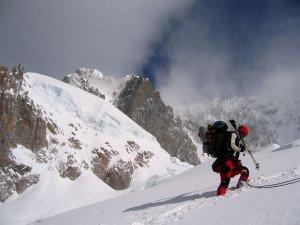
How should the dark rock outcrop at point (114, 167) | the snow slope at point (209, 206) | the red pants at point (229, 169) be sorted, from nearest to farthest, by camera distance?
1. the snow slope at point (209, 206)
2. the red pants at point (229, 169)
3. the dark rock outcrop at point (114, 167)

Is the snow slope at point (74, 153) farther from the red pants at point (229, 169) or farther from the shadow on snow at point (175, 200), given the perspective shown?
the red pants at point (229, 169)

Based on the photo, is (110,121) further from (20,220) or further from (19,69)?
(20,220)

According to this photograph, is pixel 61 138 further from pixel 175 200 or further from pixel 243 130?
pixel 243 130

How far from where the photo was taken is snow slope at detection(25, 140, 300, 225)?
9188mm

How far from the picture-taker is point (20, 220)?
93.9 m

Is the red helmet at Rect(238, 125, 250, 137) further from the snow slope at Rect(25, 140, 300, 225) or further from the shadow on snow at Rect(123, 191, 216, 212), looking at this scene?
the shadow on snow at Rect(123, 191, 216, 212)

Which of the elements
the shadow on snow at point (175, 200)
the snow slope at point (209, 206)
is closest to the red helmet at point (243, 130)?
the snow slope at point (209, 206)

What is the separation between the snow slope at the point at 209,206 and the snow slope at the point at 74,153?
82130 mm

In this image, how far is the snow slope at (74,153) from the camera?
109m

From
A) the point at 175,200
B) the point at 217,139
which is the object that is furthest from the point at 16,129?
the point at 217,139

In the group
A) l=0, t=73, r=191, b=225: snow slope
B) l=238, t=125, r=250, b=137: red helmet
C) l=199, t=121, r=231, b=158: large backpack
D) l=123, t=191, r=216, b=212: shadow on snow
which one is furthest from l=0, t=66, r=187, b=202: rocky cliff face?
l=238, t=125, r=250, b=137: red helmet

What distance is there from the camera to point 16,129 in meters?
123

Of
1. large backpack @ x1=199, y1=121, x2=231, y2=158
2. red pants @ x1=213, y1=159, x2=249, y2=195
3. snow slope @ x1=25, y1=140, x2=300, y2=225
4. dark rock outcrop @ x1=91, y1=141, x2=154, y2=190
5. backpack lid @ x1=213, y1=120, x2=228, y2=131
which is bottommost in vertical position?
snow slope @ x1=25, y1=140, x2=300, y2=225

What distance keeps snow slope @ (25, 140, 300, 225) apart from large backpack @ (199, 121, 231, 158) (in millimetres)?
1350
